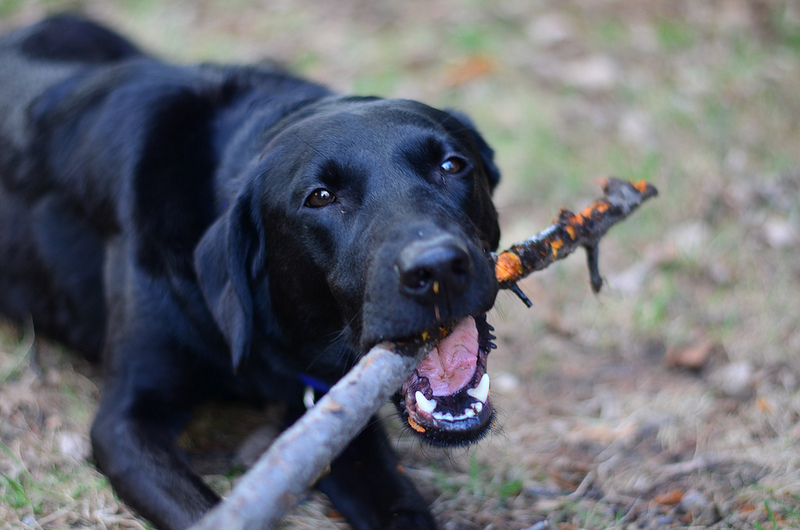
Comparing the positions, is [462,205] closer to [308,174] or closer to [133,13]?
[308,174]

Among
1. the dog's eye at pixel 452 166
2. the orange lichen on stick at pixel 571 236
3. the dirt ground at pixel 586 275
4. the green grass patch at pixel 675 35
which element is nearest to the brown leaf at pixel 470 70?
the dirt ground at pixel 586 275

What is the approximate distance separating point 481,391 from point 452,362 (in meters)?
0.11

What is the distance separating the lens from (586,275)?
3924mm

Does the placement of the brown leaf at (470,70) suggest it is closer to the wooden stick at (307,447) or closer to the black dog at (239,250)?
the black dog at (239,250)

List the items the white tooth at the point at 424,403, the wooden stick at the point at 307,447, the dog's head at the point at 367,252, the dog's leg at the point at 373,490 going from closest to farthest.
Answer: the wooden stick at the point at 307,447, the dog's head at the point at 367,252, the white tooth at the point at 424,403, the dog's leg at the point at 373,490

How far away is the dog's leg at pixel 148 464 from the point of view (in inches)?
87.2

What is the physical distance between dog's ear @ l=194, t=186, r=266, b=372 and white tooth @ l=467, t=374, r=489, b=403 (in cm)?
74

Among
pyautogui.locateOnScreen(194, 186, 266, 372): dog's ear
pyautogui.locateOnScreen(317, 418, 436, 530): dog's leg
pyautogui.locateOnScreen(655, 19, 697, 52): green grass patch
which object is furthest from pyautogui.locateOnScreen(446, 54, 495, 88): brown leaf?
pyautogui.locateOnScreen(317, 418, 436, 530): dog's leg

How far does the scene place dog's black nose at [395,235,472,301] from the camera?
5.90ft

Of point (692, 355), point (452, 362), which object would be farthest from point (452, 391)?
point (692, 355)

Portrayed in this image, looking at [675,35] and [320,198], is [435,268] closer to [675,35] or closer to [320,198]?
[320,198]

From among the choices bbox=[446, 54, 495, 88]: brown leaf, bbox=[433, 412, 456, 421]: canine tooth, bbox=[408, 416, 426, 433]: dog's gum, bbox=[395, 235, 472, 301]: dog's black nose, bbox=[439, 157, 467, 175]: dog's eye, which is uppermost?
bbox=[395, 235, 472, 301]: dog's black nose

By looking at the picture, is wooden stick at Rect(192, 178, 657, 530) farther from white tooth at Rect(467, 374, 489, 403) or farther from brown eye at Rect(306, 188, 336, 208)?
brown eye at Rect(306, 188, 336, 208)

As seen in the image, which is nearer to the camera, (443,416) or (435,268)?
(435,268)
